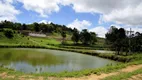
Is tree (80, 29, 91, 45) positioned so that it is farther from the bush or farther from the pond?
the pond

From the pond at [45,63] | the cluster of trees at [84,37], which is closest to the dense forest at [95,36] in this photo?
the cluster of trees at [84,37]

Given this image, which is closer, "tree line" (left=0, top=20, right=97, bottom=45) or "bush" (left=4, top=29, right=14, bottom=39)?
"bush" (left=4, top=29, right=14, bottom=39)

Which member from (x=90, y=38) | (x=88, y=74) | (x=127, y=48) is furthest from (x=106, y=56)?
(x=90, y=38)

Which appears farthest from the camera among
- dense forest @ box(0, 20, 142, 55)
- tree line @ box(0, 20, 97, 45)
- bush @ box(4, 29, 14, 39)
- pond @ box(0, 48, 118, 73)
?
tree line @ box(0, 20, 97, 45)

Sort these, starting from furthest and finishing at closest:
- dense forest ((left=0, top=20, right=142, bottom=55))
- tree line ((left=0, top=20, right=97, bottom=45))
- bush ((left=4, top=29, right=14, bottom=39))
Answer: tree line ((left=0, top=20, right=97, bottom=45)), bush ((left=4, top=29, right=14, bottom=39)), dense forest ((left=0, top=20, right=142, bottom=55))

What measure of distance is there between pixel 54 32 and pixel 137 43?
288 feet

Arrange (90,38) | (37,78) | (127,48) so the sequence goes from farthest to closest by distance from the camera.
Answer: (90,38), (127,48), (37,78)

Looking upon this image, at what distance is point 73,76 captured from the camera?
53.7 ft

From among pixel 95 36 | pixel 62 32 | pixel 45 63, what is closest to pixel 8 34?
pixel 62 32

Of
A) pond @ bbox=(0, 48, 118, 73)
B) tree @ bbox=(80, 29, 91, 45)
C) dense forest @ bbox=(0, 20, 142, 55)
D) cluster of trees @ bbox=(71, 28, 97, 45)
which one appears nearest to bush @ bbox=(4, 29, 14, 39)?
dense forest @ bbox=(0, 20, 142, 55)

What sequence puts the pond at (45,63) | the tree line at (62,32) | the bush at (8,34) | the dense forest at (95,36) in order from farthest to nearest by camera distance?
the tree line at (62,32) < the bush at (8,34) < the dense forest at (95,36) < the pond at (45,63)

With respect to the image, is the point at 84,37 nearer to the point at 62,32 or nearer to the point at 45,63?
the point at 62,32

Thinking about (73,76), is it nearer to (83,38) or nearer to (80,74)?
(80,74)

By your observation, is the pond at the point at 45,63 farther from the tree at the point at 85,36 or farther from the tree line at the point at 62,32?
the tree at the point at 85,36
